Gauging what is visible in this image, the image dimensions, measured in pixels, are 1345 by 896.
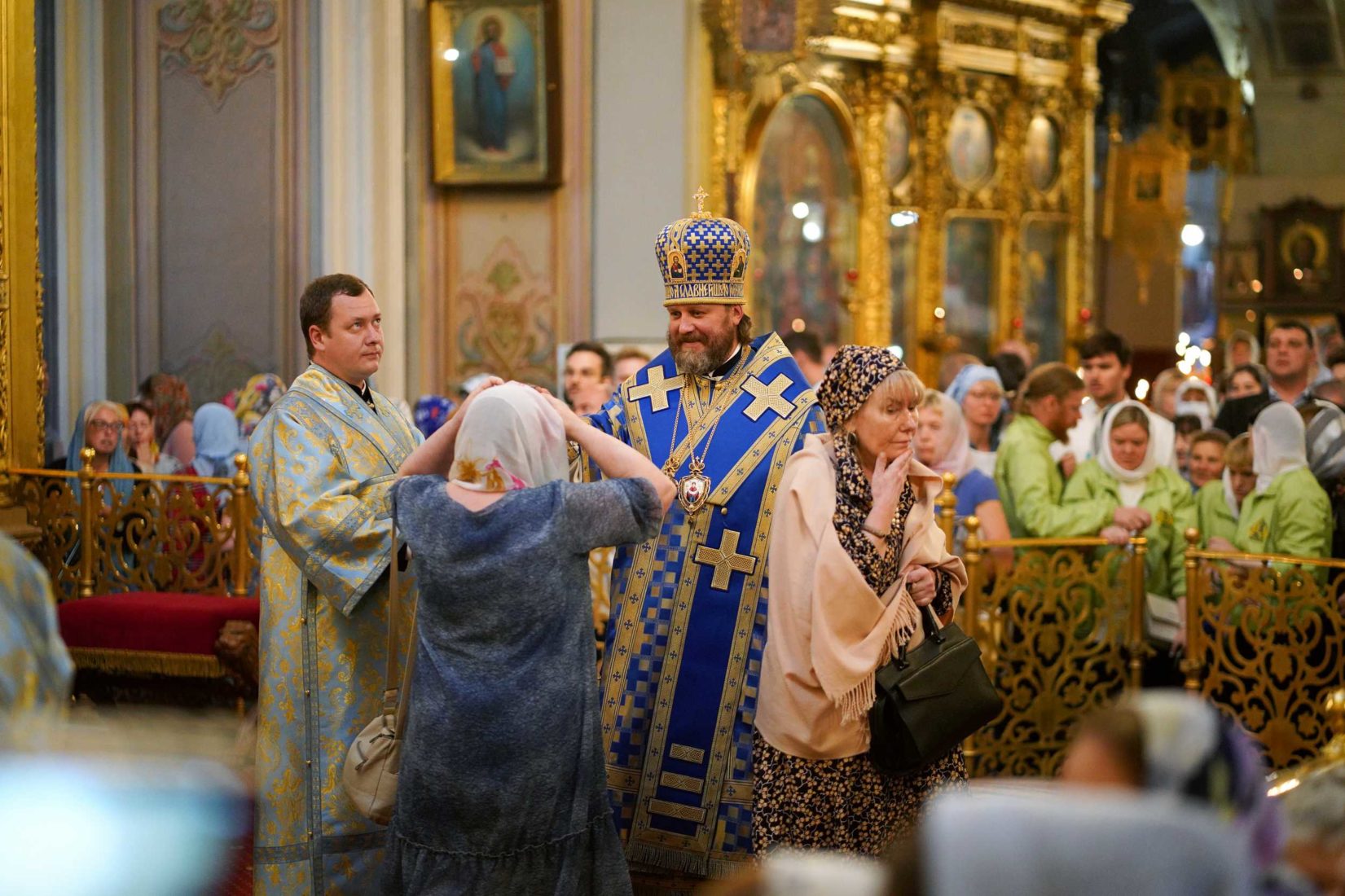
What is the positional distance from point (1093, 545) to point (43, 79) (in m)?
Result: 6.72

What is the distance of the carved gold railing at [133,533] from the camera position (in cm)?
684

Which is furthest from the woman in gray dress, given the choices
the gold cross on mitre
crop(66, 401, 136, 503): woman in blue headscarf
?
crop(66, 401, 136, 503): woman in blue headscarf

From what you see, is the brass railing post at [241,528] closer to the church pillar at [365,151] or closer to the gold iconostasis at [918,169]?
the church pillar at [365,151]

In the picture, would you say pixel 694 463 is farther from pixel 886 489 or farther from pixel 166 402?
pixel 166 402

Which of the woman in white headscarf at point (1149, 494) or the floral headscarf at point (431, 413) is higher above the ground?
the floral headscarf at point (431, 413)

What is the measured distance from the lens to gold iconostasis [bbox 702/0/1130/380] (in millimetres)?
12758

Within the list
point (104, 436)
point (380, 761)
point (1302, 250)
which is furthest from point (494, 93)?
point (1302, 250)

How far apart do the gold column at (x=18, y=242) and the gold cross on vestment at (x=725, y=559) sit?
12.9ft

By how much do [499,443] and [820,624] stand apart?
822mm

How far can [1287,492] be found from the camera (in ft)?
19.1

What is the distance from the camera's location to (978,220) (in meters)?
15.7

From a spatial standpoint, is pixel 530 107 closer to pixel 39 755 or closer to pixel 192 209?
pixel 192 209

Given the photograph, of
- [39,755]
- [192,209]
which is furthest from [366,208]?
[39,755]

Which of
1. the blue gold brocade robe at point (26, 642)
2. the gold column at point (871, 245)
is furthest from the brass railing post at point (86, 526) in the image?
the gold column at point (871, 245)
